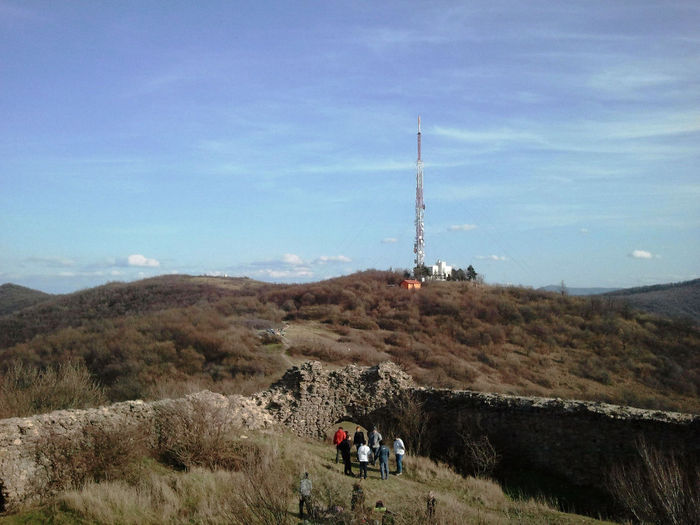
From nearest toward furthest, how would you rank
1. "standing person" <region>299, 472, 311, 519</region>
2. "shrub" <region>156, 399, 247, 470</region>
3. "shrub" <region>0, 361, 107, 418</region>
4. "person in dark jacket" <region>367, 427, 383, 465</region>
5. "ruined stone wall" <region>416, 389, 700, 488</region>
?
"standing person" <region>299, 472, 311, 519</region> < "shrub" <region>156, 399, 247, 470</region> < "ruined stone wall" <region>416, 389, 700, 488</region> < "person in dark jacket" <region>367, 427, 383, 465</region> < "shrub" <region>0, 361, 107, 418</region>

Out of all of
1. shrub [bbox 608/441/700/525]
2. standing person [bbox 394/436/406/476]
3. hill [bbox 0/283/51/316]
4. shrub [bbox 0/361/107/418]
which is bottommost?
standing person [bbox 394/436/406/476]

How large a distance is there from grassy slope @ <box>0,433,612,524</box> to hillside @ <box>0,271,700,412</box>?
8.20 meters

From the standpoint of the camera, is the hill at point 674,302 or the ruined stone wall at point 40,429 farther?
the hill at point 674,302

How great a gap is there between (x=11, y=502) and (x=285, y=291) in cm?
3598

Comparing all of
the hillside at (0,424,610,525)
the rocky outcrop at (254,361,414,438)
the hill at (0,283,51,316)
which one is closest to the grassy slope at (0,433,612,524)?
the hillside at (0,424,610,525)

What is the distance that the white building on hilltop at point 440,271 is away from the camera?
52625 mm

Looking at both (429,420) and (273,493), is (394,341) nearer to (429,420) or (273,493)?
(429,420)

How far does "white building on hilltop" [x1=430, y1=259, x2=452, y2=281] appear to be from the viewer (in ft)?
173

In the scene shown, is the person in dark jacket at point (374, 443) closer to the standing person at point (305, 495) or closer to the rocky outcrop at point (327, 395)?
the rocky outcrop at point (327, 395)

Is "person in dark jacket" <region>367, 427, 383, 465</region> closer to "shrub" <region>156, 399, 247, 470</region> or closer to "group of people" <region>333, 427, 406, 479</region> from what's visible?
"group of people" <region>333, 427, 406, 479</region>

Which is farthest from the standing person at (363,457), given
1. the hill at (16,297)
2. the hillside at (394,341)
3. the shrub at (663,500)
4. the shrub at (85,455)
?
the hill at (16,297)

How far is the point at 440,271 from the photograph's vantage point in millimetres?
53406

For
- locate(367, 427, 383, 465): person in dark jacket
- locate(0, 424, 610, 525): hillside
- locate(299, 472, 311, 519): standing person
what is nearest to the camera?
locate(0, 424, 610, 525): hillside

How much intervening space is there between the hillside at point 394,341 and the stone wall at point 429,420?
403 cm
